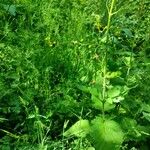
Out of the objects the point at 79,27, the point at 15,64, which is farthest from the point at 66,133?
the point at 79,27

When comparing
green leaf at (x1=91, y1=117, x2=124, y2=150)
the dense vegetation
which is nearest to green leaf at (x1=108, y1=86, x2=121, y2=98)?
the dense vegetation

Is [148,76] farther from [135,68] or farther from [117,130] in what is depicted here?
[117,130]

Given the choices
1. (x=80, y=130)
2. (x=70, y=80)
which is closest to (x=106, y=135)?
(x=80, y=130)

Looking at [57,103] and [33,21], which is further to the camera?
[33,21]

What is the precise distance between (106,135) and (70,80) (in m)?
0.82

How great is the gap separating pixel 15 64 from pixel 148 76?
2.99 ft

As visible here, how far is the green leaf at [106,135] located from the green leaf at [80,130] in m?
0.10

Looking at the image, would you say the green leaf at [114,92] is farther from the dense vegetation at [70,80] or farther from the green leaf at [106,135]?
the green leaf at [106,135]

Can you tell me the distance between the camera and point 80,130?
258 cm

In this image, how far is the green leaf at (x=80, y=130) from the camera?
2557mm

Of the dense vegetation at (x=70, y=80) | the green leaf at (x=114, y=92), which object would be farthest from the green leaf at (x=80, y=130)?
the green leaf at (x=114, y=92)

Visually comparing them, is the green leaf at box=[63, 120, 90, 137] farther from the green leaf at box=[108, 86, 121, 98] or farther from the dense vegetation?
the green leaf at box=[108, 86, 121, 98]

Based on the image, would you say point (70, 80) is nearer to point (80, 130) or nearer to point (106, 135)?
point (80, 130)

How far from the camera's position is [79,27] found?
3713mm
